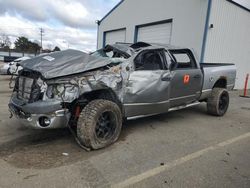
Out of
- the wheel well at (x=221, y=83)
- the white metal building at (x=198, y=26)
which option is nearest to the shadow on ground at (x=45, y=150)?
the wheel well at (x=221, y=83)

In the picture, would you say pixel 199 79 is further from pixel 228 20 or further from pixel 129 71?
pixel 228 20

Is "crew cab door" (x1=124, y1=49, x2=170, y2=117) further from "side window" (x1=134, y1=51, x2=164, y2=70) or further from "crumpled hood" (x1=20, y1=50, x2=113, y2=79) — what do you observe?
"crumpled hood" (x1=20, y1=50, x2=113, y2=79)

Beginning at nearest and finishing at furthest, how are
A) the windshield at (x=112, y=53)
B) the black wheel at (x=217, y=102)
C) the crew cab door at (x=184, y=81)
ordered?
the windshield at (x=112, y=53) → the crew cab door at (x=184, y=81) → the black wheel at (x=217, y=102)

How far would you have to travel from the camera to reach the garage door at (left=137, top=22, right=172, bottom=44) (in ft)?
41.9

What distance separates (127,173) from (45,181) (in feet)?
3.46

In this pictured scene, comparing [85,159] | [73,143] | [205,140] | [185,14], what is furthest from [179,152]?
[185,14]

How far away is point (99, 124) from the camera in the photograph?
3963mm

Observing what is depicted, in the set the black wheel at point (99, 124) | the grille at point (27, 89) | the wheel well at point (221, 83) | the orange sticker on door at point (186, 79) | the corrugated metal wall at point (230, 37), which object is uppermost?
the corrugated metal wall at point (230, 37)

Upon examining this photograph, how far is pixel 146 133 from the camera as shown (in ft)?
16.0

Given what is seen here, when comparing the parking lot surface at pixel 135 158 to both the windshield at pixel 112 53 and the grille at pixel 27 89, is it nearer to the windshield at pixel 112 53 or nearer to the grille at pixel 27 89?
the grille at pixel 27 89

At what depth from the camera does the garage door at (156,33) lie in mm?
12766

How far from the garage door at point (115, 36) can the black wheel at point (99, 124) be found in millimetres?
12683

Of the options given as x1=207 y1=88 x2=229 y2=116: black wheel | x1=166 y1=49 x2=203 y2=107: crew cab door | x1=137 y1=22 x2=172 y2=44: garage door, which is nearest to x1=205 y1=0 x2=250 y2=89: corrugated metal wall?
x1=137 y1=22 x2=172 y2=44: garage door

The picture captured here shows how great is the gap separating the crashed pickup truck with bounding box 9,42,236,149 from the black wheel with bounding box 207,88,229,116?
56.9 inches
